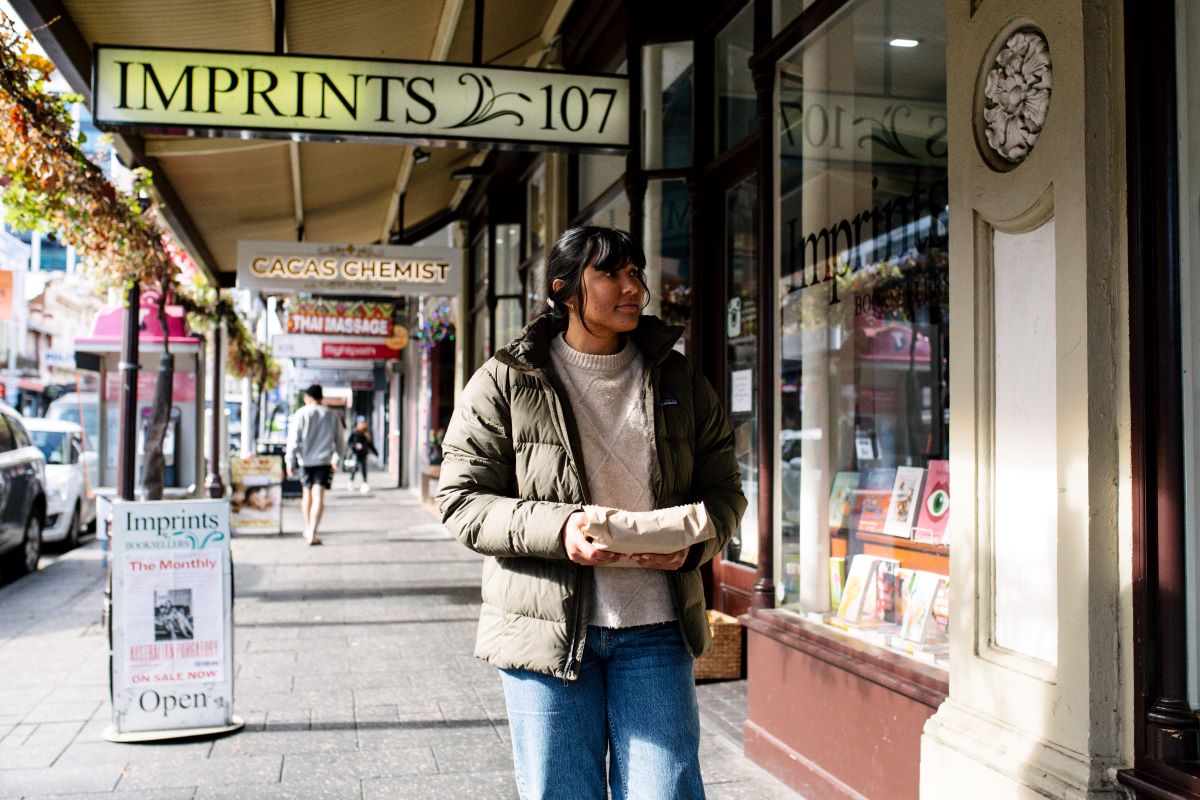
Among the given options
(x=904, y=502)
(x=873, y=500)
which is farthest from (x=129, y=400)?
(x=904, y=502)

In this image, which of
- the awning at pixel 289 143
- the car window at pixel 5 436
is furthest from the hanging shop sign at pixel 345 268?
the car window at pixel 5 436

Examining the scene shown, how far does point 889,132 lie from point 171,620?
3918 mm

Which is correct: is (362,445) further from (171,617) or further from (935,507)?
(935,507)

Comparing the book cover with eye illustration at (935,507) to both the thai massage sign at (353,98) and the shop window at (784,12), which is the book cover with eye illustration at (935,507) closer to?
the shop window at (784,12)

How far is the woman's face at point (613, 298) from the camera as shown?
8.46ft

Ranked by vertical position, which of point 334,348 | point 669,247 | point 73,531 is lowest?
point 73,531

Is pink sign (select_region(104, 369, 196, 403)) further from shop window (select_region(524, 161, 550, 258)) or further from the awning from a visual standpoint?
shop window (select_region(524, 161, 550, 258))

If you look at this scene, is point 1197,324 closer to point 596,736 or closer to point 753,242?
point 596,736

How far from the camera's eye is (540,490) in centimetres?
255

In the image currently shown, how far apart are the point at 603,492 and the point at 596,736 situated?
1.78 feet

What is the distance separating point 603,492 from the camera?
2.60 meters

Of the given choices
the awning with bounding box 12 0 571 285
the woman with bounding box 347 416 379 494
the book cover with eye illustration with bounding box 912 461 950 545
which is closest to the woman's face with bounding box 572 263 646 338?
the book cover with eye illustration with bounding box 912 461 950 545

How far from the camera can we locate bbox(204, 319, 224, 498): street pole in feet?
49.4

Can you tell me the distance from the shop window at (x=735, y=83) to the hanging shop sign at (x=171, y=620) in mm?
3471
